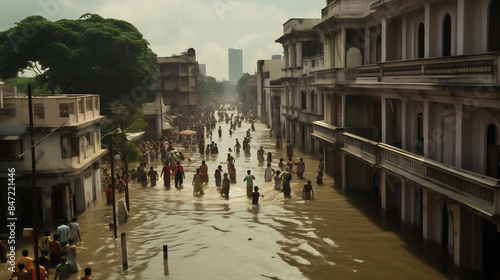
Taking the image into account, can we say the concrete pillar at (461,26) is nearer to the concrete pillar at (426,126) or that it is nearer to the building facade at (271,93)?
the concrete pillar at (426,126)

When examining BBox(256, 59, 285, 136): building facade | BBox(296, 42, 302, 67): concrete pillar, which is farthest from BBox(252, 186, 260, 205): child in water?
BBox(256, 59, 285, 136): building facade

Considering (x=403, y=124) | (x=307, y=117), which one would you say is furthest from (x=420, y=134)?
(x=307, y=117)

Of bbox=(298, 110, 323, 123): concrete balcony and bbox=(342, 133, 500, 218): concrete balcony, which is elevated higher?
bbox=(298, 110, 323, 123): concrete balcony

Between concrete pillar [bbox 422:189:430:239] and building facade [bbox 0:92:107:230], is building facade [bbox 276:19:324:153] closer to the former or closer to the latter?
building facade [bbox 0:92:107:230]

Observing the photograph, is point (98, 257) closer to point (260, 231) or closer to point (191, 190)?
point (260, 231)

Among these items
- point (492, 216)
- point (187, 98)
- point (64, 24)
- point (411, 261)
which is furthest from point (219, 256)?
point (187, 98)
